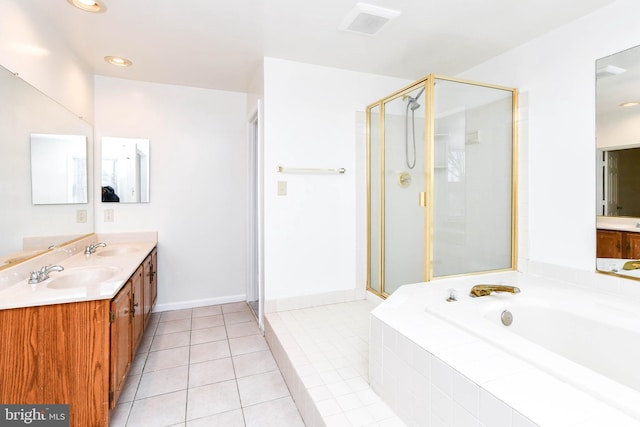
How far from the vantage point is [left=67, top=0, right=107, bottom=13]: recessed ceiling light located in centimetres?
180

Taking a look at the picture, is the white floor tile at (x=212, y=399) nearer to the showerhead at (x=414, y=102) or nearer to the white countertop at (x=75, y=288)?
the white countertop at (x=75, y=288)

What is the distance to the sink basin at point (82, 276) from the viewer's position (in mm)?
1864

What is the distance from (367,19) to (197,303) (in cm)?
305

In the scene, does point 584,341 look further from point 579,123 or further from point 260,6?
point 260,6

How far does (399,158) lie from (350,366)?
1.64 metres

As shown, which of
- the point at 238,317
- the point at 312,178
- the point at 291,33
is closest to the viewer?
the point at 291,33

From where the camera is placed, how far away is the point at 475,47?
240cm

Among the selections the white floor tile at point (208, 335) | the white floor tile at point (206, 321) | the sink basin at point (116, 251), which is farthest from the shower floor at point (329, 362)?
the sink basin at point (116, 251)

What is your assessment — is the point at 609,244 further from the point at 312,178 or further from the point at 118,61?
the point at 118,61

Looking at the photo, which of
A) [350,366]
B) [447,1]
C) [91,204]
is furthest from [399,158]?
[91,204]

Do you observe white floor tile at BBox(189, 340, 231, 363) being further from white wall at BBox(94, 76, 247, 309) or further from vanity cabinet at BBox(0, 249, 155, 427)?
white wall at BBox(94, 76, 247, 309)

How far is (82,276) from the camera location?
1.98 meters

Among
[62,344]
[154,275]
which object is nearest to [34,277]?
[62,344]

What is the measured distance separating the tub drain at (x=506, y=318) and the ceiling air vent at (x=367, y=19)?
1.88 meters
